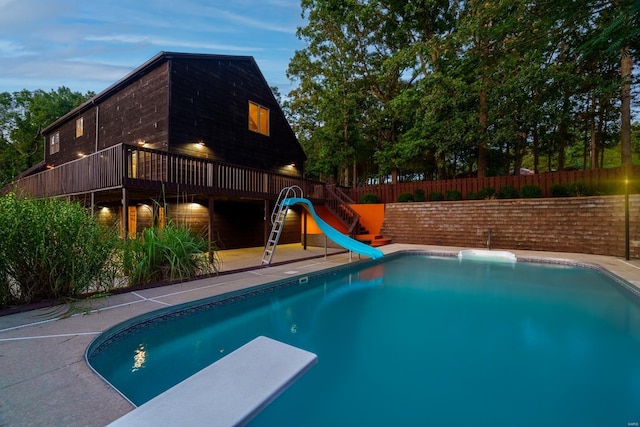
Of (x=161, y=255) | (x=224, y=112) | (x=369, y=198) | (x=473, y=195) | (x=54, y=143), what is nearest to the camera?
(x=161, y=255)

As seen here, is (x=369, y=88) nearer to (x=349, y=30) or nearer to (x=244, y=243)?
(x=349, y=30)

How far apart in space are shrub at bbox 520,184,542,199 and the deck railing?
8.94m

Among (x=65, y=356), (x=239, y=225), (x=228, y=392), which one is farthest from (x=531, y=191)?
(x=65, y=356)

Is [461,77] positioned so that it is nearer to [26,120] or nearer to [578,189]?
[578,189]

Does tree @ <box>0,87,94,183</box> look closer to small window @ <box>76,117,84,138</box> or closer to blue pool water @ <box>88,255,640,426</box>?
small window @ <box>76,117,84,138</box>

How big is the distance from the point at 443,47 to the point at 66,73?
27.2 m

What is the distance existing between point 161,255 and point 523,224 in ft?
38.2

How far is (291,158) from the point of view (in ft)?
47.1

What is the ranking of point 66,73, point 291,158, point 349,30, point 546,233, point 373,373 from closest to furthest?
point 373,373 → point 546,233 → point 291,158 → point 349,30 → point 66,73

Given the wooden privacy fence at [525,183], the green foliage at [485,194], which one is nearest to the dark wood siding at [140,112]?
the wooden privacy fence at [525,183]

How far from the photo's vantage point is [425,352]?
140 inches

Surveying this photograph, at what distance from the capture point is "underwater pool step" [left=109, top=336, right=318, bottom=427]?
1.81 metres

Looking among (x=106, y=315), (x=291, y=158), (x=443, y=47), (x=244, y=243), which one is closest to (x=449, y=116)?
(x=443, y=47)

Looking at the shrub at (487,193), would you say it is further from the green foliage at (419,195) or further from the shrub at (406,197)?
the shrub at (406,197)
